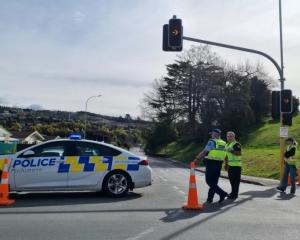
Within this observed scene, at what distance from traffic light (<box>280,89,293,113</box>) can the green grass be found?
7003 millimetres

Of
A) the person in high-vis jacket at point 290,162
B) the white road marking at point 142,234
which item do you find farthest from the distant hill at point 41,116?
the white road marking at point 142,234

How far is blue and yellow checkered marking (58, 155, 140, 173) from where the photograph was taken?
1212 centimetres

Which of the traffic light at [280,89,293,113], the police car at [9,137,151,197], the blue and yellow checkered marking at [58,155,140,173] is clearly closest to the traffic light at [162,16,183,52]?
the traffic light at [280,89,293,113]

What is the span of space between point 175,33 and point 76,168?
7.69 metres

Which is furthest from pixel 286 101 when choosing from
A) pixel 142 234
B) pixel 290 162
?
pixel 142 234

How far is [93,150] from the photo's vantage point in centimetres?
1246

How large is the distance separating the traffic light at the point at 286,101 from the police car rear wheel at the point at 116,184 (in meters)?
7.83

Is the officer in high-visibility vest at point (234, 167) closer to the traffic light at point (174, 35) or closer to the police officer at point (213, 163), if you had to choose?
the police officer at point (213, 163)

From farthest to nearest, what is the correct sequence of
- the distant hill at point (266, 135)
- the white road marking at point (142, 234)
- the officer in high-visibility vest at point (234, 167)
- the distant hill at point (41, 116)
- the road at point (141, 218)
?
the distant hill at point (41, 116) < the distant hill at point (266, 135) < the officer in high-visibility vest at point (234, 167) < the road at point (141, 218) < the white road marking at point (142, 234)

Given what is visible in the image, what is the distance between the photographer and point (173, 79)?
7225cm

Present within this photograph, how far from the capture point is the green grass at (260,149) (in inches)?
1128

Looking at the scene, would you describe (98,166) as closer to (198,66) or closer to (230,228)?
(230,228)

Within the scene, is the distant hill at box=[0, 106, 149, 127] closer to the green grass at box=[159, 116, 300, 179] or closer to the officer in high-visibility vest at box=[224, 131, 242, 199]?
the green grass at box=[159, 116, 300, 179]

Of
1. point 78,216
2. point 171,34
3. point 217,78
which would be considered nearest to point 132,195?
point 78,216
